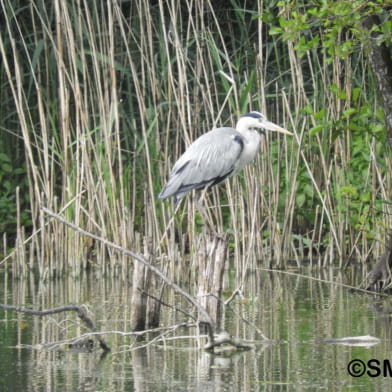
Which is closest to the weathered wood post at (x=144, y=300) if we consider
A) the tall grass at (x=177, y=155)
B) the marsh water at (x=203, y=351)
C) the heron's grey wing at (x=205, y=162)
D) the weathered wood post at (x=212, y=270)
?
the marsh water at (x=203, y=351)

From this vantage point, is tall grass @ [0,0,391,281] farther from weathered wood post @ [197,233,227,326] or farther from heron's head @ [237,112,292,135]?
weathered wood post @ [197,233,227,326]

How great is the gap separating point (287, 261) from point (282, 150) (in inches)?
38.7

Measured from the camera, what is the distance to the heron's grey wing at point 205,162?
698 centimetres

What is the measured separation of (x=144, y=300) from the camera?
568cm

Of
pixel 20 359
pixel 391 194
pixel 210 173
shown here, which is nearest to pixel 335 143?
pixel 391 194

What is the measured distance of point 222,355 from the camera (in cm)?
503

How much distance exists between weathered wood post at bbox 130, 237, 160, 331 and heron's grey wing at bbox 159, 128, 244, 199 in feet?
4.13

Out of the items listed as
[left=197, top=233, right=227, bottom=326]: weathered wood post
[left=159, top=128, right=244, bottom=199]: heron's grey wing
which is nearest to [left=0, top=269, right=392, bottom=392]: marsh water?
[left=197, top=233, right=227, bottom=326]: weathered wood post

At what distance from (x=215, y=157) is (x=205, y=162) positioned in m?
0.08

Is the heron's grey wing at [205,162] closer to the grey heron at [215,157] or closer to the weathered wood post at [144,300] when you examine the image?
the grey heron at [215,157]

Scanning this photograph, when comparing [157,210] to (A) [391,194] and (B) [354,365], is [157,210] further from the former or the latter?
(B) [354,365]

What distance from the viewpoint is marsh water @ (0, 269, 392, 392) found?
14.3 feet

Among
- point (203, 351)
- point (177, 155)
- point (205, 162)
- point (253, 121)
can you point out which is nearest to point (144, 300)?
point (203, 351)

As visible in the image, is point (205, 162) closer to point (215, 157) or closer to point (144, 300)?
point (215, 157)
